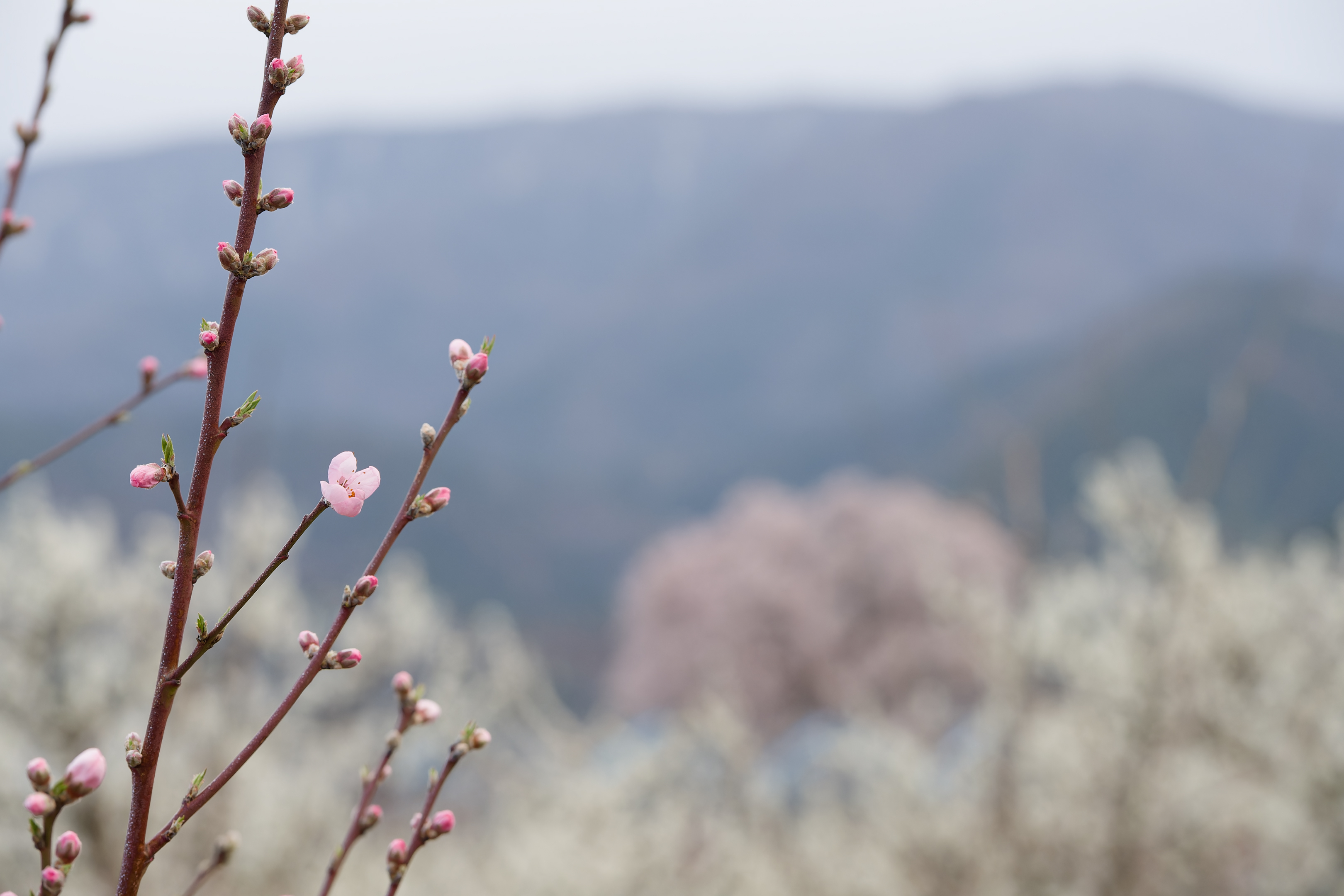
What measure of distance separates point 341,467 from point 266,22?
1.29 ft

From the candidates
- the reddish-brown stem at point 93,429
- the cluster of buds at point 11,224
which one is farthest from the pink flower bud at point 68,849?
the cluster of buds at point 11,224

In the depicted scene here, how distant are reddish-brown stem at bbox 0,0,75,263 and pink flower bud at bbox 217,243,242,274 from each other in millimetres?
764

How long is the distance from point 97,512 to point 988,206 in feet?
163

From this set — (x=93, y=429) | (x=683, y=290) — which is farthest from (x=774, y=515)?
(x=683, y=290)

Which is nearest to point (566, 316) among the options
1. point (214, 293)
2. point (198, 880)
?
point (214, 293)

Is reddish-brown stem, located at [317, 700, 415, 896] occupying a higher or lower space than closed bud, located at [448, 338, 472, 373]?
lower

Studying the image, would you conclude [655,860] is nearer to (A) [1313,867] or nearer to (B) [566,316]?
(A) [1313,867]

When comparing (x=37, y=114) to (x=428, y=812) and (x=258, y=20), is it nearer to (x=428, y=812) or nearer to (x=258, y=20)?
(x=258, y=20)

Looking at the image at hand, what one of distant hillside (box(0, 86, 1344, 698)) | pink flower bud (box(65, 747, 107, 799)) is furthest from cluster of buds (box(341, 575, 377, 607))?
distant hillside (box(0, 86, 1344, 698))

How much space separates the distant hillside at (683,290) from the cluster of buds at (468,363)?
94.2 ft

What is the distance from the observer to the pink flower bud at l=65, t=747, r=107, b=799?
0.72 metres

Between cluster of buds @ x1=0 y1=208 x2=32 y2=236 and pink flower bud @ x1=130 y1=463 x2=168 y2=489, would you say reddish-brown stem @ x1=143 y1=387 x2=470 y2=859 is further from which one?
cluster of buds @ x1=0 y1=208 x2=32 y2=236

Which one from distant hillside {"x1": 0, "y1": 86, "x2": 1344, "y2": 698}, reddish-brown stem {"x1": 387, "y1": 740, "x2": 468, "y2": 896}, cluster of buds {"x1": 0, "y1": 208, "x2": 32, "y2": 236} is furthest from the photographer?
distant hillside {"x1": 0, "y1": 86, "x2": 1344, "y2": 698}

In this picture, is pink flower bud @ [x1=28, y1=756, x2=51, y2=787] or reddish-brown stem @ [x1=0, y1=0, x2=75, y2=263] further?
reddish-brown stem @ [x1=0, y1=0, x2=75, y2=263]
